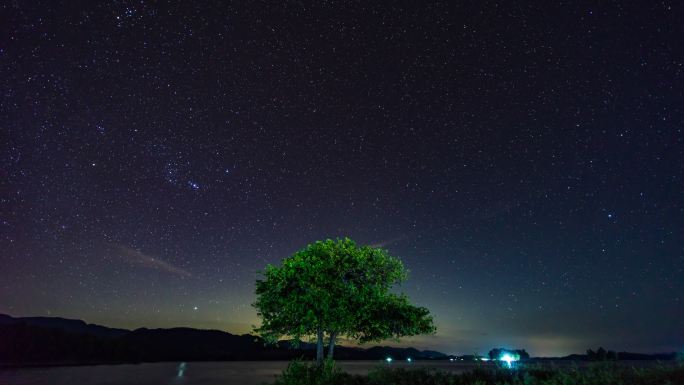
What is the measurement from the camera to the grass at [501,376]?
1409cm

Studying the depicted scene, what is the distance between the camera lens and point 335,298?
109 ft

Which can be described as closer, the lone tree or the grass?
the grass

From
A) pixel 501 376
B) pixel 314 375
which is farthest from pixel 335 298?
pixel 501 376

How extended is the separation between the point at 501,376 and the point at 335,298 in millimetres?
15761

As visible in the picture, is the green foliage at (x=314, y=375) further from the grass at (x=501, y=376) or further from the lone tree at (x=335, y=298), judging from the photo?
the lone tree at (x=335, y=298)

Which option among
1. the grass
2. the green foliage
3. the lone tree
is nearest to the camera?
the grass

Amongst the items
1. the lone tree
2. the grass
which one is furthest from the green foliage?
the lone tree

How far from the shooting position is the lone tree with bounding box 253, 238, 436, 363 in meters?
33.1

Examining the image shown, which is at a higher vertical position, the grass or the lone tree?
the lone tree

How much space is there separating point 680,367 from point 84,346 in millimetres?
191851

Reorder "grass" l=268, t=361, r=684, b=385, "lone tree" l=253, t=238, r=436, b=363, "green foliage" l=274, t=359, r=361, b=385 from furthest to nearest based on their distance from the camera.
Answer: "lone tree" l=253, t=238, r=436, b=363 → "green foliage" l=274, t=359, r=361, b=385 → "grass" l=268, t=361, r=684, b=385

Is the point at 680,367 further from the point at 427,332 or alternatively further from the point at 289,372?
the point at 427,332

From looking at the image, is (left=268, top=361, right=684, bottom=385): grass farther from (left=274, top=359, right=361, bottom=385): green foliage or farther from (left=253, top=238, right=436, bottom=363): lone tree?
(left=253, top=238, right=436, bottom=363): lone tree

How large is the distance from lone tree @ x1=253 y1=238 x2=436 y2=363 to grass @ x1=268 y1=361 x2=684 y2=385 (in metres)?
9.37
